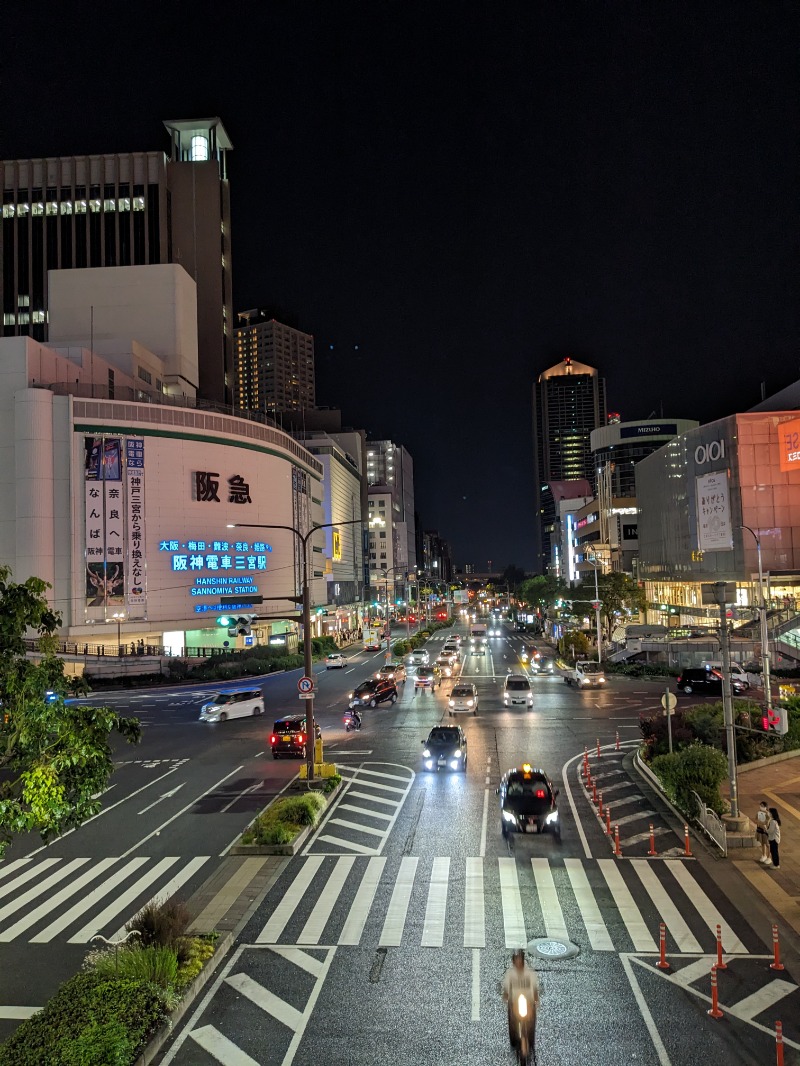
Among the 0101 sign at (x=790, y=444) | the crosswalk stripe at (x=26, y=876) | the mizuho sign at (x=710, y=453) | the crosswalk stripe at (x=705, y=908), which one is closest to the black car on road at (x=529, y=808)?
the crosswalk stripe at (x=705, y=908)

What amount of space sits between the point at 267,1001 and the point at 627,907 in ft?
25.0

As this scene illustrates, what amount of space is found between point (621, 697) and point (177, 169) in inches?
4184

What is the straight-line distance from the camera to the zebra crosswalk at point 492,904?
14.0 m

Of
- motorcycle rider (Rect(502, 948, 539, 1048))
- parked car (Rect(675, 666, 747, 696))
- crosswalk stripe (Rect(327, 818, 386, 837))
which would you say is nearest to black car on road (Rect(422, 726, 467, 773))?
crosswalk stripe (Rect(327, 818, 386, 837))

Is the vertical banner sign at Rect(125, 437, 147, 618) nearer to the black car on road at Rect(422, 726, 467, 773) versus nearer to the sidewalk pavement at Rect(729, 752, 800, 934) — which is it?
the black car on road at Rect(422, 726, 467, 773)

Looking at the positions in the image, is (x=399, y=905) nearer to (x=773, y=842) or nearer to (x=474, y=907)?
(x=474, y=907)

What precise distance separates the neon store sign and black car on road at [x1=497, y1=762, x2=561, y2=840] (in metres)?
58.7

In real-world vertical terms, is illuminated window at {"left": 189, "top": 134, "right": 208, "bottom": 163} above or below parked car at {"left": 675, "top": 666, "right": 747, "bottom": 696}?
above

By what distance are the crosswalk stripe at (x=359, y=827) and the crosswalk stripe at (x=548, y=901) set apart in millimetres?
4516

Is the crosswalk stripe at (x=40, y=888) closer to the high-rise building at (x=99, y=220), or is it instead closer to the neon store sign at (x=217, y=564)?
the neon store sign at (x=217, y=564)

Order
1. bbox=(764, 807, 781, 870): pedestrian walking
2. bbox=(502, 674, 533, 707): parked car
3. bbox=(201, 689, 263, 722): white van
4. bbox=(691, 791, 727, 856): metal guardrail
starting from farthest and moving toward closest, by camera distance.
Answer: bbox=(502, 674, 533, 707): parked car < bbox=(201, 689, 263, 722): white van < bbox=(691, 791, 727, 856): metal guardrail < bbox=(764, 807, 781, 870): pedestrian walking

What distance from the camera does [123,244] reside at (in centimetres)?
10988

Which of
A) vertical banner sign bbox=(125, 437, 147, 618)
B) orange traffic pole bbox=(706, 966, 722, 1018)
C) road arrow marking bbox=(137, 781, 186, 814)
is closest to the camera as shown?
orange traffic pole bbox=(706, 966, 722, 1018)

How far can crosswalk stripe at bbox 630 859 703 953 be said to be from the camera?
13.7 m
